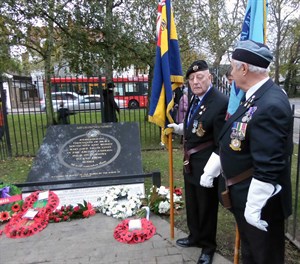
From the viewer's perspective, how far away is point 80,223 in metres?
3.55

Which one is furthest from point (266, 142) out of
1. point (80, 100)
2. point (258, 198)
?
point (80, 100)

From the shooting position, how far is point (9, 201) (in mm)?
3744

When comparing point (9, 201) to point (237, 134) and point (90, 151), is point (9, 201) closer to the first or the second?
point (90, 151)

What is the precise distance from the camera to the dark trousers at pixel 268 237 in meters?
1.73

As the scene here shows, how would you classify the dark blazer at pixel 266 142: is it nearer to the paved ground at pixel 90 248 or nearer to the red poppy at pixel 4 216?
the paved ground at pixel 90 248

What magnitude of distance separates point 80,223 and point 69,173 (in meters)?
0.89

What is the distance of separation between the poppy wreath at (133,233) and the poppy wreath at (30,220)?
3.20 ft

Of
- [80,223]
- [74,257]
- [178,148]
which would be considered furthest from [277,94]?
[178,148]

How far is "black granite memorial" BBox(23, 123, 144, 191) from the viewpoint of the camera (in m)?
4.04

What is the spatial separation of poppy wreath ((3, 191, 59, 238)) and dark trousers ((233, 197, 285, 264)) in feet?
8.42

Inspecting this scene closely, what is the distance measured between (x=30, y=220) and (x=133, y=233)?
1.38 meters

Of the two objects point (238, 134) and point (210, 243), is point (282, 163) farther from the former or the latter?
point (210, 243)

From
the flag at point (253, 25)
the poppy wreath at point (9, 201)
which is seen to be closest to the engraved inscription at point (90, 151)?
the poppy wreath at point (9, 201)

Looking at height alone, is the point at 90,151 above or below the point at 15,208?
above
